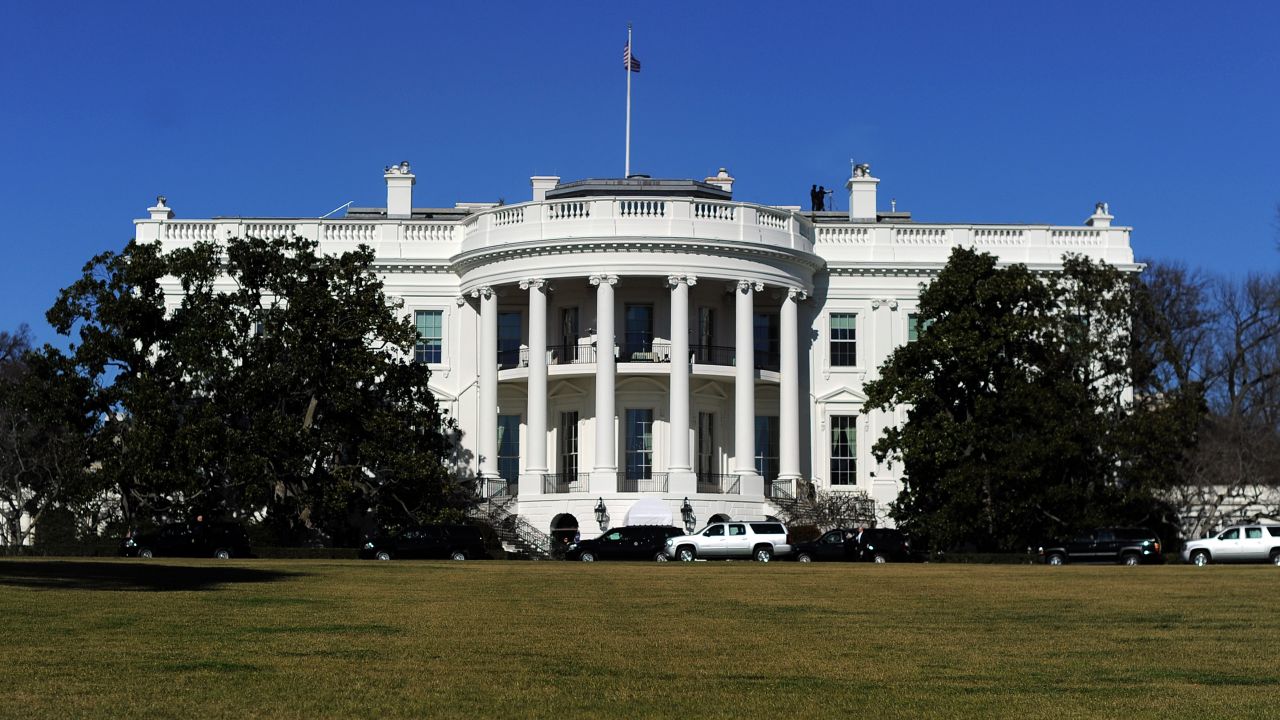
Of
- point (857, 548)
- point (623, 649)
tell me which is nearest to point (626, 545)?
point (857, 548)

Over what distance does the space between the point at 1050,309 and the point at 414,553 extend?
68.2ft

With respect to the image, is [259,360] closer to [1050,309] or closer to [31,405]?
[31,405]

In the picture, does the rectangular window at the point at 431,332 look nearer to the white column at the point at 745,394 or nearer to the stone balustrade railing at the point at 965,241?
the white column at the point at 745,394

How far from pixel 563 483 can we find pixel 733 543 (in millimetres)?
11725

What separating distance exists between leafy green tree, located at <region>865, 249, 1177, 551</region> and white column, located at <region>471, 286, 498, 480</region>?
13.7m

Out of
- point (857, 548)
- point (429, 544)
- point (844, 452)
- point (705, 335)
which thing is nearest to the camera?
point (429, 544)

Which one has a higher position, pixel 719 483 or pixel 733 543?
pixel 719 483

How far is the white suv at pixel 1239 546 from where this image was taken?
163 feet

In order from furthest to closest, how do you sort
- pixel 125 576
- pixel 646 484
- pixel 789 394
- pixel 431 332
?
pixel 431 332, pixel 789 394, pixel 646 484, pixel 125 576

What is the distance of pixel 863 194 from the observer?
68.7 metres

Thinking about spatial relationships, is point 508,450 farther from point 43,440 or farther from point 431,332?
point 43,440

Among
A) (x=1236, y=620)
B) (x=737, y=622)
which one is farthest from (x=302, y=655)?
(x=1236, y=620)

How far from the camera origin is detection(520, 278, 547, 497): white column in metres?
58.3

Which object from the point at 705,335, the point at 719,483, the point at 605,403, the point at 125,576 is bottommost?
the point at 125,576
